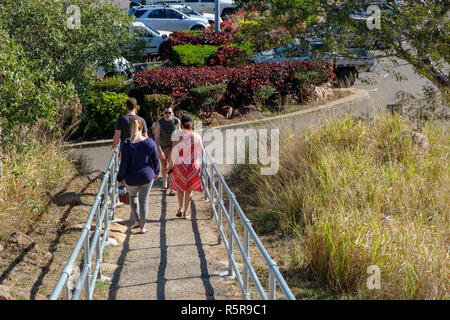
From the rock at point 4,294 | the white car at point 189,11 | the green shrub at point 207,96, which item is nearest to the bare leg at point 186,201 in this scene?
the rock at point 4,294

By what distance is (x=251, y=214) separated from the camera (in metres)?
9.20

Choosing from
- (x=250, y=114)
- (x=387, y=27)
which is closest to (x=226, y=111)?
(x=250, y=114)

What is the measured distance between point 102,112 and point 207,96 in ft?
9.19

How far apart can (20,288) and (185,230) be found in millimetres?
2839

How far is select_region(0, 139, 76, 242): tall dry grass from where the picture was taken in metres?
7.76

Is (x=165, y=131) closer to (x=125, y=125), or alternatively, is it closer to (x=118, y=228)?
(x=125, y=125)

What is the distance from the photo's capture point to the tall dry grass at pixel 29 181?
7.76m

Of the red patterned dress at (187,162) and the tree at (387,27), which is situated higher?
the tree at (387,27)

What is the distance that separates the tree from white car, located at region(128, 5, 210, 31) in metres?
15.3

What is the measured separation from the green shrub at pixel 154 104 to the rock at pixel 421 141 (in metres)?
6.79

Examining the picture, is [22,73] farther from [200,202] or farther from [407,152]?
[407,152]
